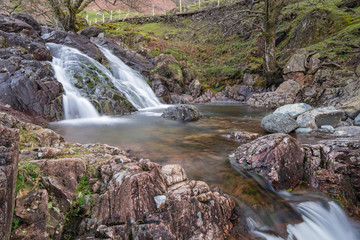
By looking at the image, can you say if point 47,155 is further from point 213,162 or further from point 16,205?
point 213,162

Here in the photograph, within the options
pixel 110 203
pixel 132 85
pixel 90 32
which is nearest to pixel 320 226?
pixel 110 203

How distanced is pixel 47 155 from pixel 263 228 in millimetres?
2457

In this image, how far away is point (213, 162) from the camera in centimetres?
335

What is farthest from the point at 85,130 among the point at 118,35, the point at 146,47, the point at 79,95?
the point at 118,35

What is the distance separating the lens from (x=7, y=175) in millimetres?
1201

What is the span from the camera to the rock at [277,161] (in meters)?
2.72

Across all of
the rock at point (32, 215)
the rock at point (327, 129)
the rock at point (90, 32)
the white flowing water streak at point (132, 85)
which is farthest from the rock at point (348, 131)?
the rock at point (90, 32)

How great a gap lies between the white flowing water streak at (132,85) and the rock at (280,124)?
21.5 ft

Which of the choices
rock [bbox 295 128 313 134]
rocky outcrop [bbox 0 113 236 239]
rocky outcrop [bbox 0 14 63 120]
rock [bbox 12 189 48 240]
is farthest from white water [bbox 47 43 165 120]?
rock [bbox 295 128 313 134]

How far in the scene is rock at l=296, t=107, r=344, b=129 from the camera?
5188mm

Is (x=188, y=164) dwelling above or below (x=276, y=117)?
below

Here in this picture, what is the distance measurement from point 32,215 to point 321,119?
6259mm

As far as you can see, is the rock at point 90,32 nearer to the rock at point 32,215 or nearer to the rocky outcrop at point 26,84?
the rocky outcrop at point 26,84

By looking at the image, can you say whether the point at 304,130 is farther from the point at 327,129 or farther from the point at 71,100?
the point at 71,100
